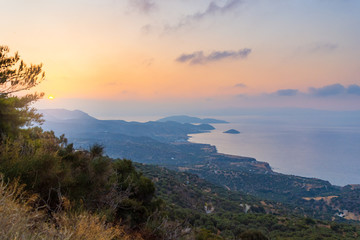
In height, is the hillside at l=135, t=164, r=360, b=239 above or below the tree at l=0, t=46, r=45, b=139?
below

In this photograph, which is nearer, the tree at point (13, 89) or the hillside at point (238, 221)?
the tree at point (13, 89)

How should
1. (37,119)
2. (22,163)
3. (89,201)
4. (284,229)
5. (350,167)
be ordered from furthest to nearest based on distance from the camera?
1. (350,167)
2. (284,229)
3. (37,119)
4. (89,201)
5. (22,163)

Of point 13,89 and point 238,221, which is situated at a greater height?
point 13,89

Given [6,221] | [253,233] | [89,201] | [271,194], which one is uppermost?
[6,221]

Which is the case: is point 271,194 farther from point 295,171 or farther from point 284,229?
point 284,229

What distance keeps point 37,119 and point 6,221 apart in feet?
29.7

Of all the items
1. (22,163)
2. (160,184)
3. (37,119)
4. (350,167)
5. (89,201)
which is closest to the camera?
(22,163)

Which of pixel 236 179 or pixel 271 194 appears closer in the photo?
pixel 271 194

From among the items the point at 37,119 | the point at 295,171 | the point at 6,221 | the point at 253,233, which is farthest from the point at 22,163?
the point at 295,171

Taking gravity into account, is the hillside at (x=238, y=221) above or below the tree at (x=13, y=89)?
below

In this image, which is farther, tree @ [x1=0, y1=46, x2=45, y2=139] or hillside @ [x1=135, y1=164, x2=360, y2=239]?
hillside @ [x1=135, y1=164, x2=360, y2=239]

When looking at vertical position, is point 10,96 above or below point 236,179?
above

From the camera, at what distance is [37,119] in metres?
9.39

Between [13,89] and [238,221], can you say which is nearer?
[13,89]
